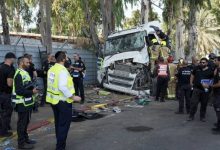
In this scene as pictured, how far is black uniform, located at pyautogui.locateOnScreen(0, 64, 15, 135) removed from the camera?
8.52m

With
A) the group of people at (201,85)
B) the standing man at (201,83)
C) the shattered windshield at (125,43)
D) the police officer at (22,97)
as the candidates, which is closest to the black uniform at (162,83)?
the shattered windshield at (125,43)

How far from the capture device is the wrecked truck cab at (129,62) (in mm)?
16391

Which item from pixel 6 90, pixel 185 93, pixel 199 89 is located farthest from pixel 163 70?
pixel 6 90

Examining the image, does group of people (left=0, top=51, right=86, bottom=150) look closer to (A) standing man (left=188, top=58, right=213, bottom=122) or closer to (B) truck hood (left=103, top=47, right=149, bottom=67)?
(A) standing man (left=188, top=58, right=213, bottom=122)

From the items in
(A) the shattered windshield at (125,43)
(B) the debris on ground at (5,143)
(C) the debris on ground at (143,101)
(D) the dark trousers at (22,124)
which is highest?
(A) the shattered windshield at (125,43)

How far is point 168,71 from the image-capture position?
15391 mm

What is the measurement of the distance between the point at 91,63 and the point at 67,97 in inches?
539

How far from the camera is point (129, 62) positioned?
16703 millimetres

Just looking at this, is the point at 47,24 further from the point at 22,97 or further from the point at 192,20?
the point at 192,20

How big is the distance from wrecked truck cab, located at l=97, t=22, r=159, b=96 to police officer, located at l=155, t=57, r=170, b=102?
104 centimetres

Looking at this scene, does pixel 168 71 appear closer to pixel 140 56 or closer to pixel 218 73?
pixel 140 56

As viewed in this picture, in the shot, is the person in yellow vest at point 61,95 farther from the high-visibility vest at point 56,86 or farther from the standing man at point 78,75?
the standing man at point 78,75

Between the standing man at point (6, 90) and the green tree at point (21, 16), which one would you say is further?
the green tree at point (21, 16)

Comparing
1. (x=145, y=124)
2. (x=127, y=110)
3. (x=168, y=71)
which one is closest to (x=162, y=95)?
(x=168, y=71)
